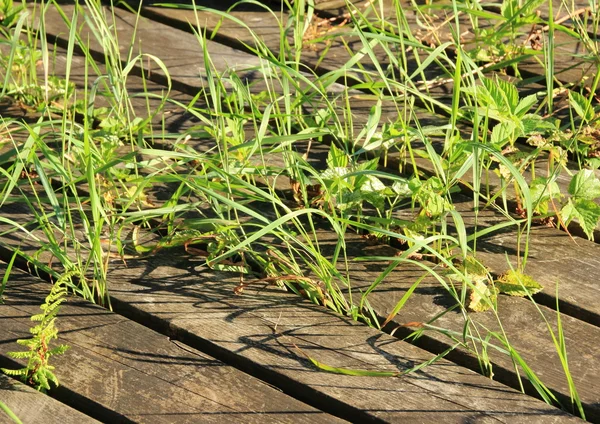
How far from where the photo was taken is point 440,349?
1765 mm

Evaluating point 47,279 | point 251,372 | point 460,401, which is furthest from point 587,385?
point 47,279

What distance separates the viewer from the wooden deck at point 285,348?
5.33 ft

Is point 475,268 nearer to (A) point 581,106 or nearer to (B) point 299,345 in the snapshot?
(B) point 299,345

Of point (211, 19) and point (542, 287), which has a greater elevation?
point (211, 19)

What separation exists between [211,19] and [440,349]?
1.67 metres

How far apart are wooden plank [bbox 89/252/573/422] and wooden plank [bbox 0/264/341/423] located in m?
0.04

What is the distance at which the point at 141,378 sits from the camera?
168 centimetres

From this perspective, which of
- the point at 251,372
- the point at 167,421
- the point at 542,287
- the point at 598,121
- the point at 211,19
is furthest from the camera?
the point at 211,19

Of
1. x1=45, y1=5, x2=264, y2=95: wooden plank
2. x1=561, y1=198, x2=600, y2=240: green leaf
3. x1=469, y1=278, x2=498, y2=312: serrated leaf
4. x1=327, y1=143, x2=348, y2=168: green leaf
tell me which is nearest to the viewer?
x1=469, y1=278, x2=498, y2=312: serrated leaf

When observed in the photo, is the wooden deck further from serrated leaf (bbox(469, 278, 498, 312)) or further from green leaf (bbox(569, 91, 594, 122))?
green leaf (bbox(569, 91, 594, 122))

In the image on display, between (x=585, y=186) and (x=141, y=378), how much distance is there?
98 cm

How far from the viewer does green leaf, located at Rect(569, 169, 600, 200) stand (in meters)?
2.02

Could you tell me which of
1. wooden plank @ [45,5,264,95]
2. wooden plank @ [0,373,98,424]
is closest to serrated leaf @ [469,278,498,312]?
wooden plank @ [0,373,98,424]

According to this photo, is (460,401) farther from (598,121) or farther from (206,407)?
(598,121)
